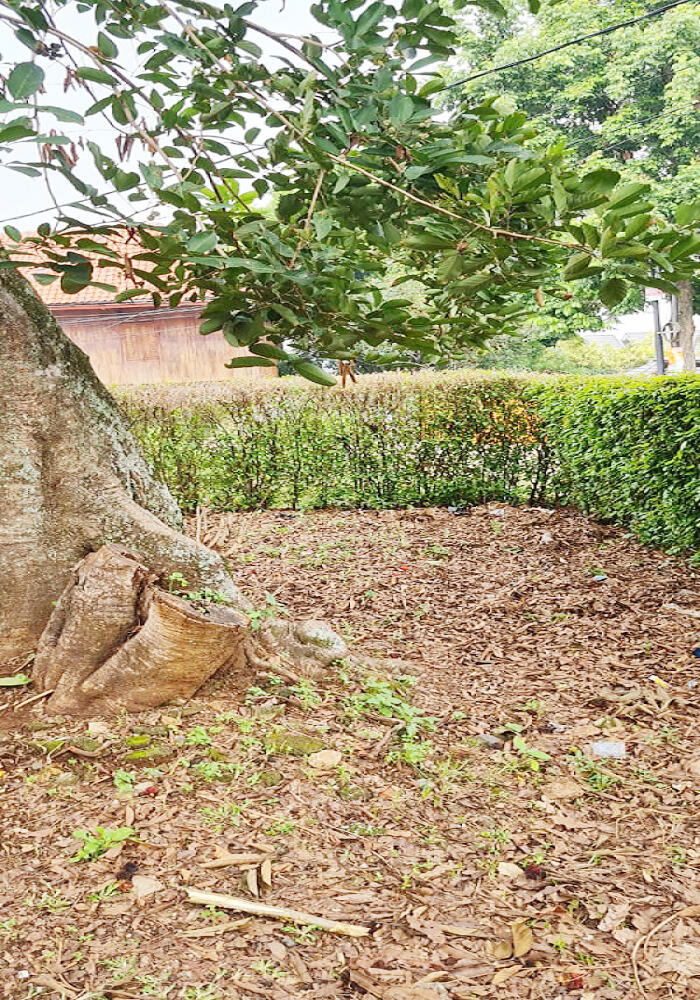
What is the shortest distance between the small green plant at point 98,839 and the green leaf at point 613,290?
204 centimetres

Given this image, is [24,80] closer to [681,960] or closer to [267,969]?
[267,969]

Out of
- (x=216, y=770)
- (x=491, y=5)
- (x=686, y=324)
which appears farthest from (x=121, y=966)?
(x=686, y=324)

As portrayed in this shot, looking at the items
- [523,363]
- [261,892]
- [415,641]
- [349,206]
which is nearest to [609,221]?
[349,206]

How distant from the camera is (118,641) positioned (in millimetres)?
3088

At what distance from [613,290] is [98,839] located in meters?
2.13

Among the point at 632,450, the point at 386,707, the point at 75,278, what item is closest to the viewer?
the point at 75,278

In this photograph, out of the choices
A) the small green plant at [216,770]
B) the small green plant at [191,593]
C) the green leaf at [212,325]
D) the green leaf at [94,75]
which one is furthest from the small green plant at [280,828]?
the green leaf at [94,75]

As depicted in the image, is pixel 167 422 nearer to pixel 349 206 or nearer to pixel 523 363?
pixel 349 206

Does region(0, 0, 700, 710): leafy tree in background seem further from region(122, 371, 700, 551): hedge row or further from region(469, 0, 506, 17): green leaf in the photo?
region(122, 371, 700, 551): hedge row

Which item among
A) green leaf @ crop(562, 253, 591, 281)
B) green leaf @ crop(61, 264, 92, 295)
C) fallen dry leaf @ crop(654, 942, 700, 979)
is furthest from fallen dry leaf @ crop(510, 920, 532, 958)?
green leaf @ crop(61, 264, 92, 295)

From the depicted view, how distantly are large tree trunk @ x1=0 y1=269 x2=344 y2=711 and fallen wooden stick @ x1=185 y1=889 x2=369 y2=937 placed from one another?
94 centimetres

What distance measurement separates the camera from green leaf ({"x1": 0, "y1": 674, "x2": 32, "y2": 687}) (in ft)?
10.2

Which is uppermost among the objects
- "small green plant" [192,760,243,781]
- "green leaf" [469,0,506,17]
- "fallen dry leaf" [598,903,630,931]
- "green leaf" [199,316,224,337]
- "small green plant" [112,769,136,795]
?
"green leaf" [469,0,506,17]

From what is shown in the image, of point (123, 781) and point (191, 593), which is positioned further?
point (191, 593)
